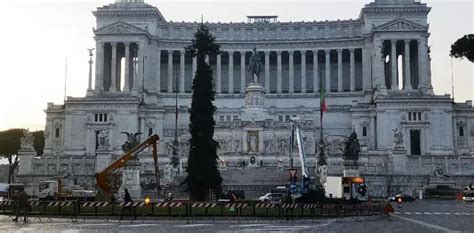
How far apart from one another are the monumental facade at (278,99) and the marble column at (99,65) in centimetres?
19

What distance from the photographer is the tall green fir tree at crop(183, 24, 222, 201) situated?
51.3m

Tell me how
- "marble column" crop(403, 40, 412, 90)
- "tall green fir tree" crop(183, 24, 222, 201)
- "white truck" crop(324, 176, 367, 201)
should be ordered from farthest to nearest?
"marble column" crop(403, 40, 412, 90) < "white truck" crop(324, 176, 367, 201) < "tall green fir tree" crop(183, 24, 222, 201)

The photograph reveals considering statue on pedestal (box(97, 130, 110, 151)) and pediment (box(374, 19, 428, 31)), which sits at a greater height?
pediment (box(374, 19, 428, 31))

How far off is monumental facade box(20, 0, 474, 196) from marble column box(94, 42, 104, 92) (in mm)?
185

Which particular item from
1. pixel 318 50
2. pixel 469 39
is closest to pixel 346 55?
pixel 318 50

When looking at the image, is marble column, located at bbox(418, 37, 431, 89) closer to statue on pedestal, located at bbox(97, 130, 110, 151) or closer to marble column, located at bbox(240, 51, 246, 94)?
marble column, located at bbox(240, 51, 246, 94)

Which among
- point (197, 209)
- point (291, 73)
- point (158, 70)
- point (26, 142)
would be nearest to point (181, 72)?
point (158, 70)

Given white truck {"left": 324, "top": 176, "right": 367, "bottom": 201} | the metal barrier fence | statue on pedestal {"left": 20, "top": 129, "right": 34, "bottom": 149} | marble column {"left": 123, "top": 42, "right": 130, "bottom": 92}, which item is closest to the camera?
the metal barrier fence

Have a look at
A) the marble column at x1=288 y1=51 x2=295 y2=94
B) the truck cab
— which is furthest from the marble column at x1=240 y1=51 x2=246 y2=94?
the truck cab

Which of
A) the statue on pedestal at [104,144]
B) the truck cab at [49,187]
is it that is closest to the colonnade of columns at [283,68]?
the statue on pedestal at [104,144]

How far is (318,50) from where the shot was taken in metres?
128

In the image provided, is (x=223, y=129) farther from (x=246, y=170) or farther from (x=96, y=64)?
(x=96, y=64)

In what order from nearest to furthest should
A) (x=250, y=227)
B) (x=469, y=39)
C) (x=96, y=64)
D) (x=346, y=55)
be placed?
(x=250, y=227), (x=469, y=39), (x=96, y=64), (x=346, y=55)

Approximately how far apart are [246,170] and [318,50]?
49.9 metres
